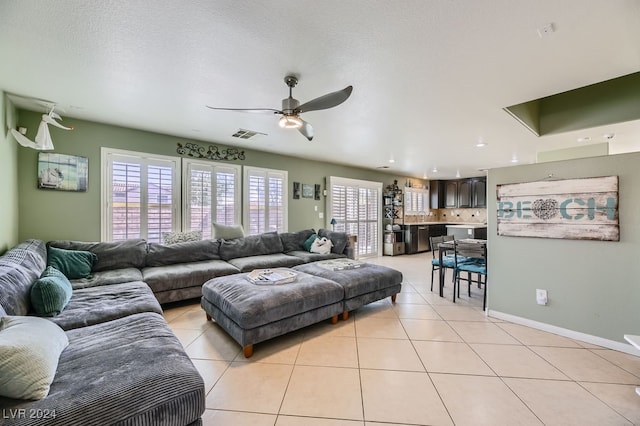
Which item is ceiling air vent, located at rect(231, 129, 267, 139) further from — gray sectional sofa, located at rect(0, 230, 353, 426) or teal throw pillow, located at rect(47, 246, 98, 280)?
teal throw pillow, located at rect(47, 246, 98, 280)

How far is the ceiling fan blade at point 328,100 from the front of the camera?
2.16 m

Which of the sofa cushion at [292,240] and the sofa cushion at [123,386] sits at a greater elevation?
the sofa cushion at [292,240]

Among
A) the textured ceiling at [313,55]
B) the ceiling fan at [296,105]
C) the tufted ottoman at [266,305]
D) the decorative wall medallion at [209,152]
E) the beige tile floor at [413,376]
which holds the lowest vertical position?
the beige tile floor at [413,376]

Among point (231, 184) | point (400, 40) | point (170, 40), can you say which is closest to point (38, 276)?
point (170, 40)

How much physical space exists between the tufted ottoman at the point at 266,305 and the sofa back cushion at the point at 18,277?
1341mm

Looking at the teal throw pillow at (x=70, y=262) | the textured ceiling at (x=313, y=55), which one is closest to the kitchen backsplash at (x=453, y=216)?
the textured ceiling at (x=313, y=55)

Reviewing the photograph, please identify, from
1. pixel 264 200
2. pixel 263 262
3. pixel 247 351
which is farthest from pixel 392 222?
pixel 247 351

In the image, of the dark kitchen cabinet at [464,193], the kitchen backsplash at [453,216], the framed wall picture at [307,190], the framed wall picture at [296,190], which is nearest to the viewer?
the framed wall picture at [296,190]

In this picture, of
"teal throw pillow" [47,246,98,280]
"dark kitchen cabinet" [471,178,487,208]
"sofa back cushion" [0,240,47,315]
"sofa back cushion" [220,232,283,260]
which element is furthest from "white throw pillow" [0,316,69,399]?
"dark kitchen cabinet" [471,178,487,208]

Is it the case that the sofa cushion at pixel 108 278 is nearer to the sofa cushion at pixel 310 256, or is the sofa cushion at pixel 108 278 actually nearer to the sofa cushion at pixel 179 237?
the sofa cushion at pixel 179 237

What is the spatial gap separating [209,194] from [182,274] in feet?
5.64

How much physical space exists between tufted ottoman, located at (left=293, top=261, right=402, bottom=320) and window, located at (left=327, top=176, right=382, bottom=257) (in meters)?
3.20

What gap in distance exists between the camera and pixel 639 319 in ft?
7.19

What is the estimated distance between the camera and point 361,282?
306 cm
